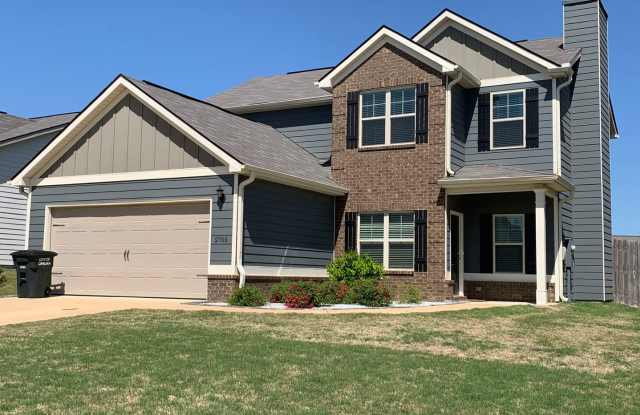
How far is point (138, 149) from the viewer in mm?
17562

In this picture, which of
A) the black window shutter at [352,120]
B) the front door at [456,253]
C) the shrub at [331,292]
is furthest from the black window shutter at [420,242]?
the shrub at [331,292]

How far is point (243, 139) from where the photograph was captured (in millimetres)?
18266

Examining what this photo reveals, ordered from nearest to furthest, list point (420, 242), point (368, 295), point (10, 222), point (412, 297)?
1. point (368, 295)
2. point (412, 297)
3. point (420, 242)
4. point (10, 222)

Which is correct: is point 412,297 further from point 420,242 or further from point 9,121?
point 9,121

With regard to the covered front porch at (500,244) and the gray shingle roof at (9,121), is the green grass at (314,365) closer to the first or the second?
the covered front porch at (500,244)

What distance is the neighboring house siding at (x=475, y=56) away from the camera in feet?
62.6

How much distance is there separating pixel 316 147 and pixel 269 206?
16.5 feet

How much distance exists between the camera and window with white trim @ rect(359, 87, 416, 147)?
61.4 feet

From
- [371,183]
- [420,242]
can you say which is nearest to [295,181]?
[371,183]

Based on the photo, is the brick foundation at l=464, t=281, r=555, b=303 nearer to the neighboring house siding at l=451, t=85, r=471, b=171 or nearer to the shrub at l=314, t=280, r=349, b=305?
the neighboring house siding at l=451, t=85, r=471, b=171

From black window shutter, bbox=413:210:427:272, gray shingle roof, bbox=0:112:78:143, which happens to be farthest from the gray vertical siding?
gray shingle roof, bbox=0:112:78:143

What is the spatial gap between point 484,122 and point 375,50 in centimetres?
361

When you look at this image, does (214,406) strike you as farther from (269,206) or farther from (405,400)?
(269,206)

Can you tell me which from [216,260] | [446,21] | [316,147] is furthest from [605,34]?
[216,260]
